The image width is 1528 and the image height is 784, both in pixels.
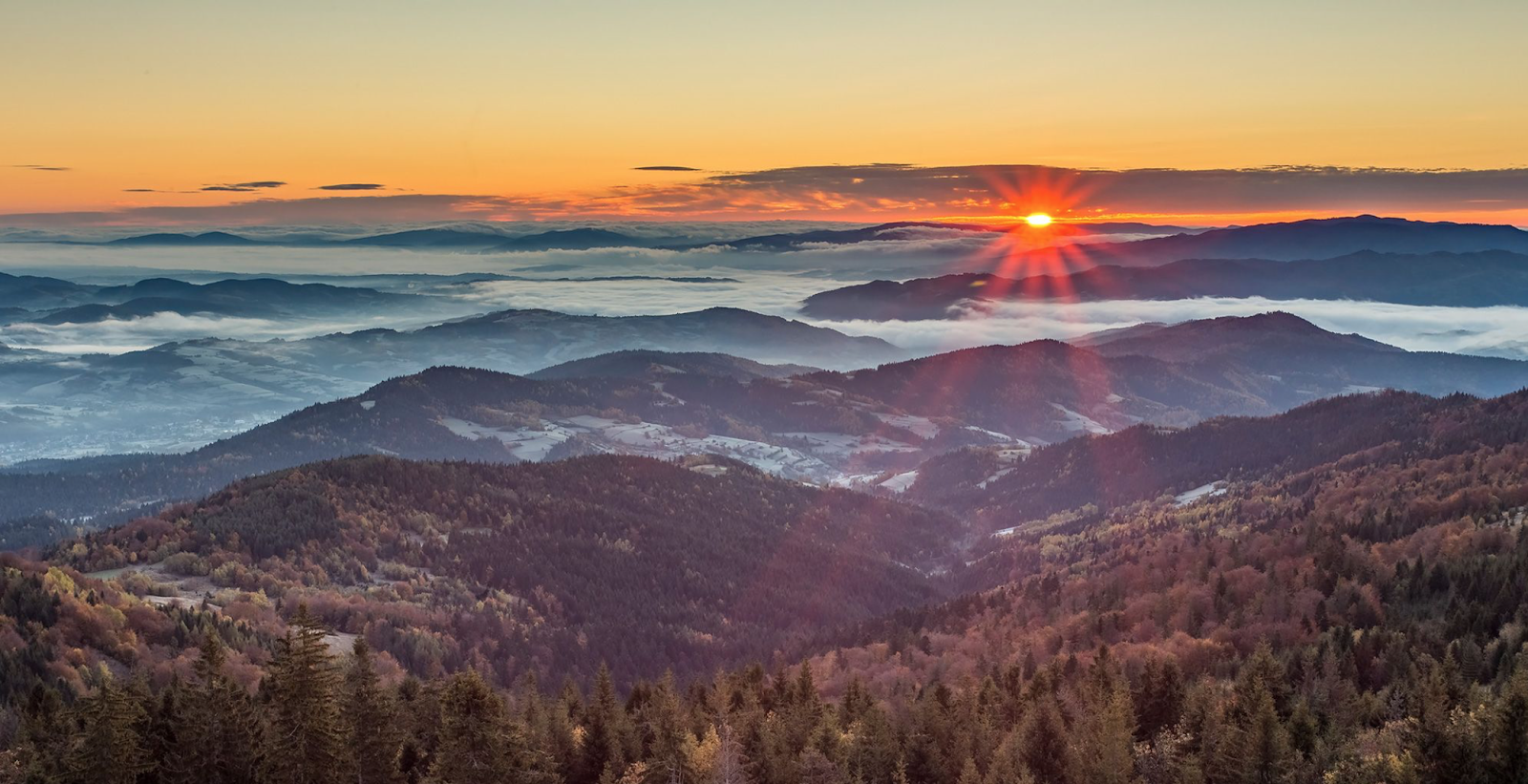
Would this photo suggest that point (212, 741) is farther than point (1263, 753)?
No

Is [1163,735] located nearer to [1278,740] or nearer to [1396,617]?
[1278,740]

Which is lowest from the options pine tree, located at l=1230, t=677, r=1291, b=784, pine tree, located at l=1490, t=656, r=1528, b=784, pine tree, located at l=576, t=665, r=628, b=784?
pine tree, located at l=576, t=665, r=628, b=784

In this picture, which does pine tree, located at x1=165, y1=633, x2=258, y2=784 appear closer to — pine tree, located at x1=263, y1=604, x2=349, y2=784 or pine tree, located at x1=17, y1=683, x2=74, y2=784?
pine tree, located at x1=263, y1=604, x2=349, y2=784

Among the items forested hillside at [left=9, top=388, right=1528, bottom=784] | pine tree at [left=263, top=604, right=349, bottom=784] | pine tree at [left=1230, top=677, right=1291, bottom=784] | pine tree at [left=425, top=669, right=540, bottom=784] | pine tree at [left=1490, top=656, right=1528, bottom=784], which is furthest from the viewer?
pine tree at [left=1230, top=677, right=1291, bottom=784]

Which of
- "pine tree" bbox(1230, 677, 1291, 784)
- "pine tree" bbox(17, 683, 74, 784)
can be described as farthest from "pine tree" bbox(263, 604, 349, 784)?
"pine tree" bbox(1230, 677, 1291, 784)

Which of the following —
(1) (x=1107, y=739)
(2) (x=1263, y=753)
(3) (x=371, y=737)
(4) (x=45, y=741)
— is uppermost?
(3) (x=371, y=737)

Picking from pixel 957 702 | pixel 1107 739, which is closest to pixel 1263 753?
pixel 1107 739

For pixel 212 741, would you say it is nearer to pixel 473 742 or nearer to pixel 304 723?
pixel 304 723
